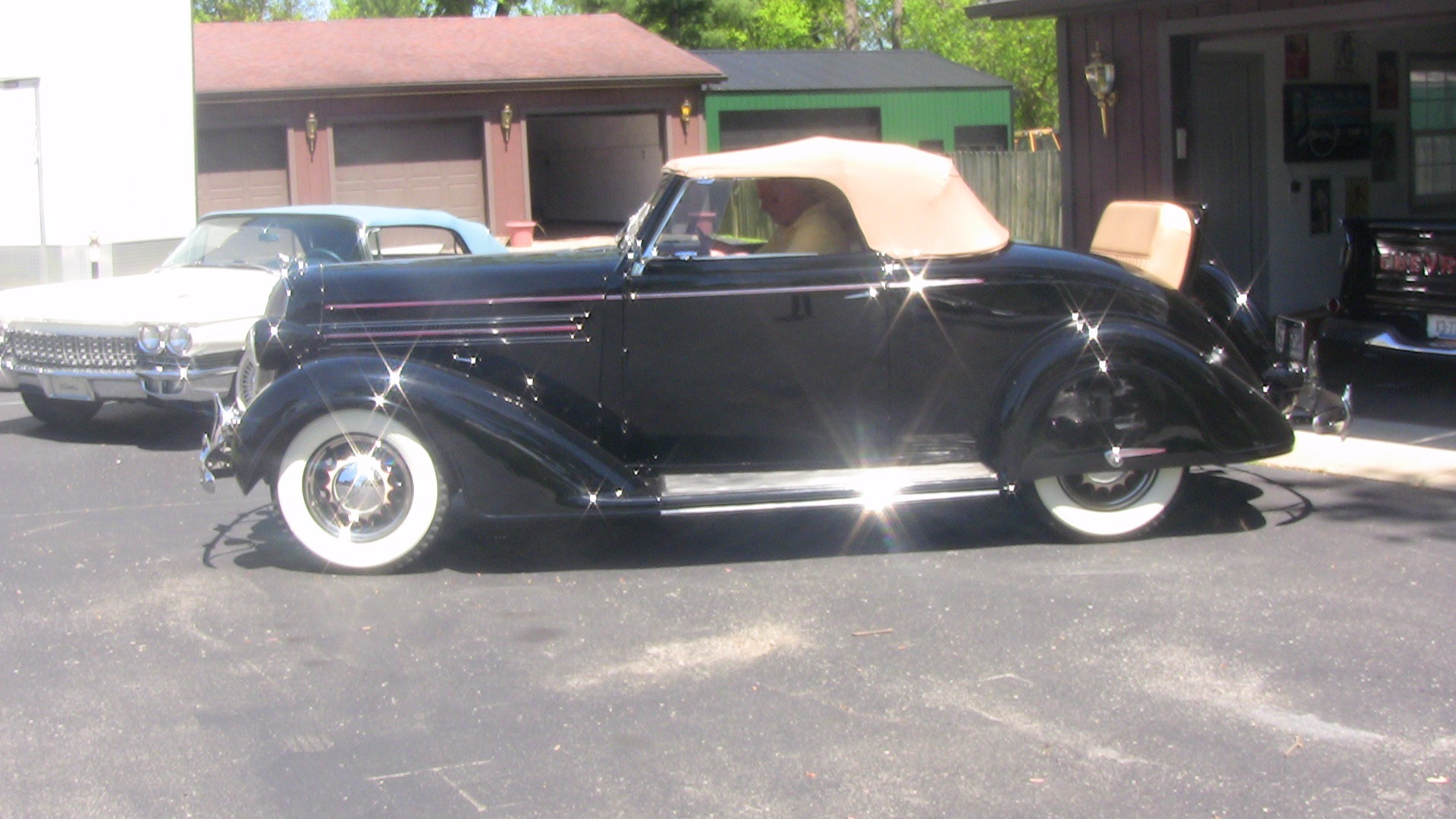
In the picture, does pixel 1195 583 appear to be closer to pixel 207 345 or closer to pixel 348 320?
pixel 348 320

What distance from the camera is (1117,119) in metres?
10.2

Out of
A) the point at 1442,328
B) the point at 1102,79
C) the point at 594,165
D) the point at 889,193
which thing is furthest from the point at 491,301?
the point at 594,165

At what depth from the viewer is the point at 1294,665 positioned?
4.38 m

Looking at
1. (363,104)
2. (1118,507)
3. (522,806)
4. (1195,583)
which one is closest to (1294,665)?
(1195,583)

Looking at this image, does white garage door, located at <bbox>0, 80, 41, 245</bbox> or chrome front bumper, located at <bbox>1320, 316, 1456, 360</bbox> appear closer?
chrome front bumper, located at <bbox>1320, 316, 1456, 360</bbox>

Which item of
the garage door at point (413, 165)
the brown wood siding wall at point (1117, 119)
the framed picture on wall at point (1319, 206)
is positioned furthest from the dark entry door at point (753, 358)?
the garage door at point (413, 165)

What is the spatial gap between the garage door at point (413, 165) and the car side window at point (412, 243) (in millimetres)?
13334

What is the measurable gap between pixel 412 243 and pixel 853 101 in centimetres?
1914

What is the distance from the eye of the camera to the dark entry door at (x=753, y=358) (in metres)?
5.67

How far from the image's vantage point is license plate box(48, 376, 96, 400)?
27.3 feet

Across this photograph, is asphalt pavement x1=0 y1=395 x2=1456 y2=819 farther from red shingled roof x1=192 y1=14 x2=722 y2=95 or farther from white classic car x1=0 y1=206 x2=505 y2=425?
red shingled roof x1=192 y1=14 x2=722 y2=95

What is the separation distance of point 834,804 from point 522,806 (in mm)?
777

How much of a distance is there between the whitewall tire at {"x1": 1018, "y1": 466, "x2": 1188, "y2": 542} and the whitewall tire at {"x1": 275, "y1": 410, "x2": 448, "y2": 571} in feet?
8.07

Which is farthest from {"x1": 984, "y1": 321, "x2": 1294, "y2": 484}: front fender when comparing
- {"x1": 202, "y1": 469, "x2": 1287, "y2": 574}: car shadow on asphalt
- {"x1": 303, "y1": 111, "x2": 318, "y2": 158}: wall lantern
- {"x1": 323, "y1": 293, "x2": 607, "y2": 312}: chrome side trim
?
{"x1": 303, "y1": 111, "x2": 318, "y2": 158}: wall lantern
